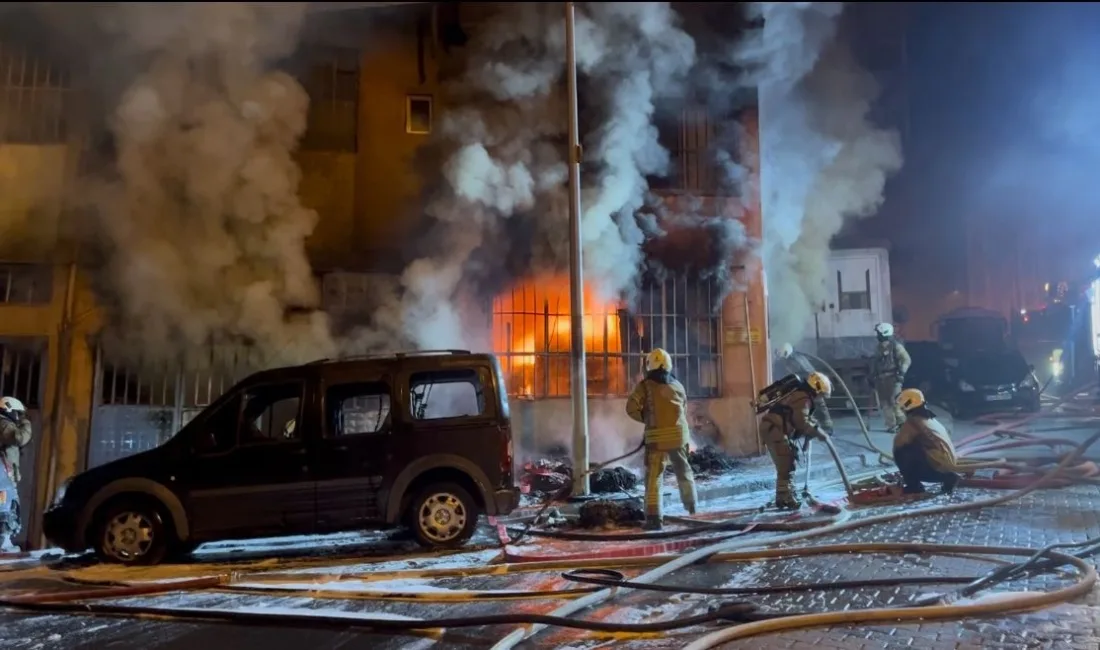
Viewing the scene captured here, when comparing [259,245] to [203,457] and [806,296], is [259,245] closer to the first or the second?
[203,457]

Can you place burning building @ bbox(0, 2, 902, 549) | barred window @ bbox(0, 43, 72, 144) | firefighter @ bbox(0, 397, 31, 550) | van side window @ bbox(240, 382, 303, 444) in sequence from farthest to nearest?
1. barred window @ bbox(0, 43, 72, 144)
2. burning building @ bbox(0, 2, 902, 549)
3. firefighter @ bbox(0, 397, 31, 550)
4. van side window @ bbox(240, 382, 303, 444)

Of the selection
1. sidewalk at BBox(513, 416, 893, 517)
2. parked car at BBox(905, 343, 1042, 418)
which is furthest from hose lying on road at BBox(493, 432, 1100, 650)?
sidewalk at BBox(513, 416, 893, 517)

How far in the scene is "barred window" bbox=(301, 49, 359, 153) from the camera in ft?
34.2

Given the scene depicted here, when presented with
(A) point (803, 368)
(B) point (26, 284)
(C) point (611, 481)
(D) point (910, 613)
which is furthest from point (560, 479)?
(B) point (26, 284)

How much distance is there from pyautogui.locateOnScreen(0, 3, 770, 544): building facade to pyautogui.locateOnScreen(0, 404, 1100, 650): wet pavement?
2.94m

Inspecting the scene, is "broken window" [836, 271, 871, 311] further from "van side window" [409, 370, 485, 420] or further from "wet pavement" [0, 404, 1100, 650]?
"van side window" [409, 370, 485, 420]

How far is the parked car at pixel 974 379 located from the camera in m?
7.47

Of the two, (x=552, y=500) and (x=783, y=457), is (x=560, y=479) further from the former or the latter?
(x=783, y=457)

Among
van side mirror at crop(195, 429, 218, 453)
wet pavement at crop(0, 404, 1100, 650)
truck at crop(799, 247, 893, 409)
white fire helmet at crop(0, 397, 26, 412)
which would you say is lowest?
wet pavement at crop(0, 404, 1100, 650)

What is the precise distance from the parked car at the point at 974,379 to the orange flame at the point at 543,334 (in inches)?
166

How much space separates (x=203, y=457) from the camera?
20.3 feet

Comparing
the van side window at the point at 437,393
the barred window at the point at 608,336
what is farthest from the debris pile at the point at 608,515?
the barred window at the point at 608,336

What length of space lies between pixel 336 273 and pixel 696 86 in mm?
6299

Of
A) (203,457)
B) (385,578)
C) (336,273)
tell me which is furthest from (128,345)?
(385,578)
